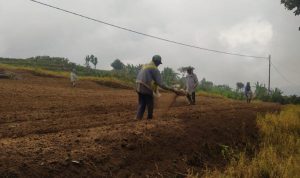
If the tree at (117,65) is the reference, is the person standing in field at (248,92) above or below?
below

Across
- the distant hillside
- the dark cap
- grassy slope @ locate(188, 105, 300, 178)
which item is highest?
the distant hillside

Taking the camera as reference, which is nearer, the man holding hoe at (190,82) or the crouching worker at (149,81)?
the crouching worker at (149,81)

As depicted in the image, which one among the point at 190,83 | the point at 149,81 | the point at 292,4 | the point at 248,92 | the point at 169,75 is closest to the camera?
the point at 149,81

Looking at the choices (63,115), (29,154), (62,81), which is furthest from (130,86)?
Answer: (29,154)

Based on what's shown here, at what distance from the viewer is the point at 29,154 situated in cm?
733

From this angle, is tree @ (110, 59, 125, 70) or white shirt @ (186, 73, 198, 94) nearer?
white shirt @ (186, 73, 198, 94)

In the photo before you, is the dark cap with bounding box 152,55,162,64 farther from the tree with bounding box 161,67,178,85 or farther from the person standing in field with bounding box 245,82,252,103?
the tree with bounding box 161,67,178,85

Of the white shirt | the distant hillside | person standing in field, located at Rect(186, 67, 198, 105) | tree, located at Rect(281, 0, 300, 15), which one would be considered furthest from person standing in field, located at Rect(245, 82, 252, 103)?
the distant hillside

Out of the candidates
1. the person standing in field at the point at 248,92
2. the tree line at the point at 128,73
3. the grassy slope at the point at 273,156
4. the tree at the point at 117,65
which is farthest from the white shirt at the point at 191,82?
the tree at the point at 117,65

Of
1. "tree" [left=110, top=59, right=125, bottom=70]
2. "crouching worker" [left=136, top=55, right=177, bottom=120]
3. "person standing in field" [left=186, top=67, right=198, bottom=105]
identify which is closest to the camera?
"crouching worker" [left=136, top=55, right=177, bottom=120]

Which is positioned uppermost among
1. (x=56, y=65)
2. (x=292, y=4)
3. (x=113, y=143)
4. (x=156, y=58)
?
(x=292, y=4)

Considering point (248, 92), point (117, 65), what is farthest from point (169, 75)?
point (117, 65)

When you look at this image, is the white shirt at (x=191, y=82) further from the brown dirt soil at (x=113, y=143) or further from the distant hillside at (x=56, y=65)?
the distant hillside at (x=56, y=65)

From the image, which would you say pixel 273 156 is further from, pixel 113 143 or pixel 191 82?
pixel 191 82
